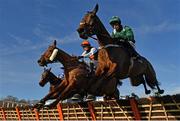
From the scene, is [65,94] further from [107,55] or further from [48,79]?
[48,79]

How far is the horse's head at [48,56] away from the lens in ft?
34.7

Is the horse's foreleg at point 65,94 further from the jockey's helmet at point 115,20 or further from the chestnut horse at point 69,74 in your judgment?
the jockey's helmet at point 115,20

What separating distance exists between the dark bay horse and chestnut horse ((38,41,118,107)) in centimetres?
74

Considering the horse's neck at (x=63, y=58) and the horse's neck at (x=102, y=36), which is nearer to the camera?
the horse's neck at (x=102, y=36)

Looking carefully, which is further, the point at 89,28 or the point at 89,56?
the point at 89,56

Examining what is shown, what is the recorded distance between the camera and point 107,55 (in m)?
8.54

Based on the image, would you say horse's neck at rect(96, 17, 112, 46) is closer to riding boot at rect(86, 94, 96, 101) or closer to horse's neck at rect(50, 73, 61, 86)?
riding boot at rect(86, 94, 96, 101)

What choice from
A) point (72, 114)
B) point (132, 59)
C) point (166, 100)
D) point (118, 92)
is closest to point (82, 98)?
point (118, 92)

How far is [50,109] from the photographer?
10055 millimetres

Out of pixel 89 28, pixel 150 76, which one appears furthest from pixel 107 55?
pixel 150 76

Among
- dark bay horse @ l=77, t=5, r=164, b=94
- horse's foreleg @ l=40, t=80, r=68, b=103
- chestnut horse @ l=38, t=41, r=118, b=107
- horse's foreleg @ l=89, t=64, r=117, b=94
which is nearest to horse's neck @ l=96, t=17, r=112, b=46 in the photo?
dark bay horse @ l=77, t=5, r=164, b=94

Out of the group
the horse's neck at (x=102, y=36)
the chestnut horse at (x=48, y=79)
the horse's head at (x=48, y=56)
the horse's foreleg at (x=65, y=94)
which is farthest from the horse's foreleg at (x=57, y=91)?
the horse's neck at (x=102, y=36)

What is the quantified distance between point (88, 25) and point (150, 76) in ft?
8.15

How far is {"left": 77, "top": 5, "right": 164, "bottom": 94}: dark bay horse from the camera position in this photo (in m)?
8.36
